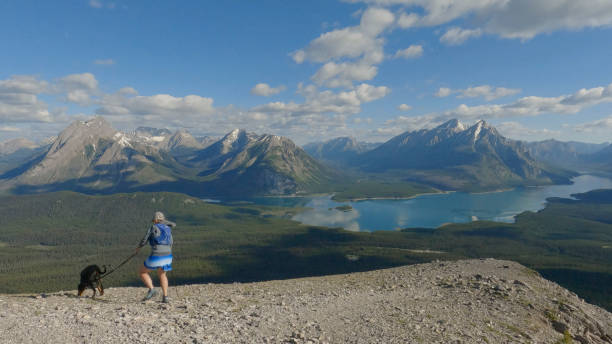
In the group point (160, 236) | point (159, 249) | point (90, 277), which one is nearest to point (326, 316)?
point (159, 249)

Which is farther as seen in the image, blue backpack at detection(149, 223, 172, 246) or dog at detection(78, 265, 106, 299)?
dog at detection(78, 265, 106, 299)

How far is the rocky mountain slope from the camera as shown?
1281 centimetres

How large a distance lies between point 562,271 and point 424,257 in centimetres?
6442

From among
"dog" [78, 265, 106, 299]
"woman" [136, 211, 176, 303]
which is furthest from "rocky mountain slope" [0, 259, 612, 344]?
"woman" [136, 211, 176, 303]

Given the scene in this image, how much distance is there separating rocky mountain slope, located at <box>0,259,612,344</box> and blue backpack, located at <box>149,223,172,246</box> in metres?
3.27

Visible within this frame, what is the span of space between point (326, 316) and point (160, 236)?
976cm

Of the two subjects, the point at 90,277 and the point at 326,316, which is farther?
the point at 90,277

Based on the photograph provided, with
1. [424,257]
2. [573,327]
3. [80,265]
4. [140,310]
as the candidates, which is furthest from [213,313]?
[80,265]

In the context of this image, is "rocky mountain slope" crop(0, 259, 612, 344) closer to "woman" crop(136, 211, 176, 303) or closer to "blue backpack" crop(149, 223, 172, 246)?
"woman" crop(136, 211, 176, 303)

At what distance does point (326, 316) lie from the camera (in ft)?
53.5

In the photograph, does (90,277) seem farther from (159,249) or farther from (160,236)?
(160,236)

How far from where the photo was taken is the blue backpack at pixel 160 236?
1573cm

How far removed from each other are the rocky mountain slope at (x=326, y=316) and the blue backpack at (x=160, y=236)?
327 cm

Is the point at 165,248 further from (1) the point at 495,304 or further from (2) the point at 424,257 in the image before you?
(2) the point at 424,257
